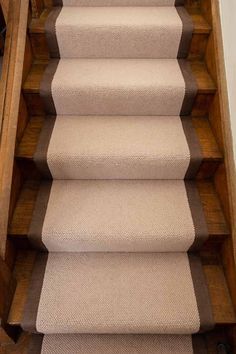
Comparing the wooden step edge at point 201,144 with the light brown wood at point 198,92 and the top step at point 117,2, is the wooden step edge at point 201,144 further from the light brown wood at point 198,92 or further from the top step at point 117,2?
the top step at point 117,2

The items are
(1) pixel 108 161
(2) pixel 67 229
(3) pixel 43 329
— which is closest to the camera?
(3) pixel 43 329

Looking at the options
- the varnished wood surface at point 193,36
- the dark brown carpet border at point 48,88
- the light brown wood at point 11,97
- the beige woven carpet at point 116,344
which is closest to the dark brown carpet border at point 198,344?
the beige woven carpet at point 116,344

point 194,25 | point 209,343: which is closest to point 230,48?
point 194,25

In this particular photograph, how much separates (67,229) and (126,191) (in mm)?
362

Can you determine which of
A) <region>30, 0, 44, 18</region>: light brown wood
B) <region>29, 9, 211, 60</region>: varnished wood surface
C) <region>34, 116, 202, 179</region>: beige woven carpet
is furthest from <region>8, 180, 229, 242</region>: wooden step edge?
<region>30, 0, 44, 18</region>: light brown wood

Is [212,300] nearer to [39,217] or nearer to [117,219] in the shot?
[117,219]

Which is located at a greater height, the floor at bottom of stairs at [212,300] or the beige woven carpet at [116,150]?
the beige woven carpet at [116,150]

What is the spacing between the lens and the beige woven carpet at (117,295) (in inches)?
43.2

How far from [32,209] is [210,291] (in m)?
0.93

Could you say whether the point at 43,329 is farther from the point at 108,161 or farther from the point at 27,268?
the point at 108,161

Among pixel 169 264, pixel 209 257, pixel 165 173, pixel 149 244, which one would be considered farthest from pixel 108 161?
pixel 209 257

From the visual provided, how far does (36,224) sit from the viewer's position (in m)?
1.23

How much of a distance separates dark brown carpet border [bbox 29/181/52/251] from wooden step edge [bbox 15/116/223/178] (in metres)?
0.18

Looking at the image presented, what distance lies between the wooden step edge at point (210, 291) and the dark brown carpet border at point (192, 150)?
475mm
